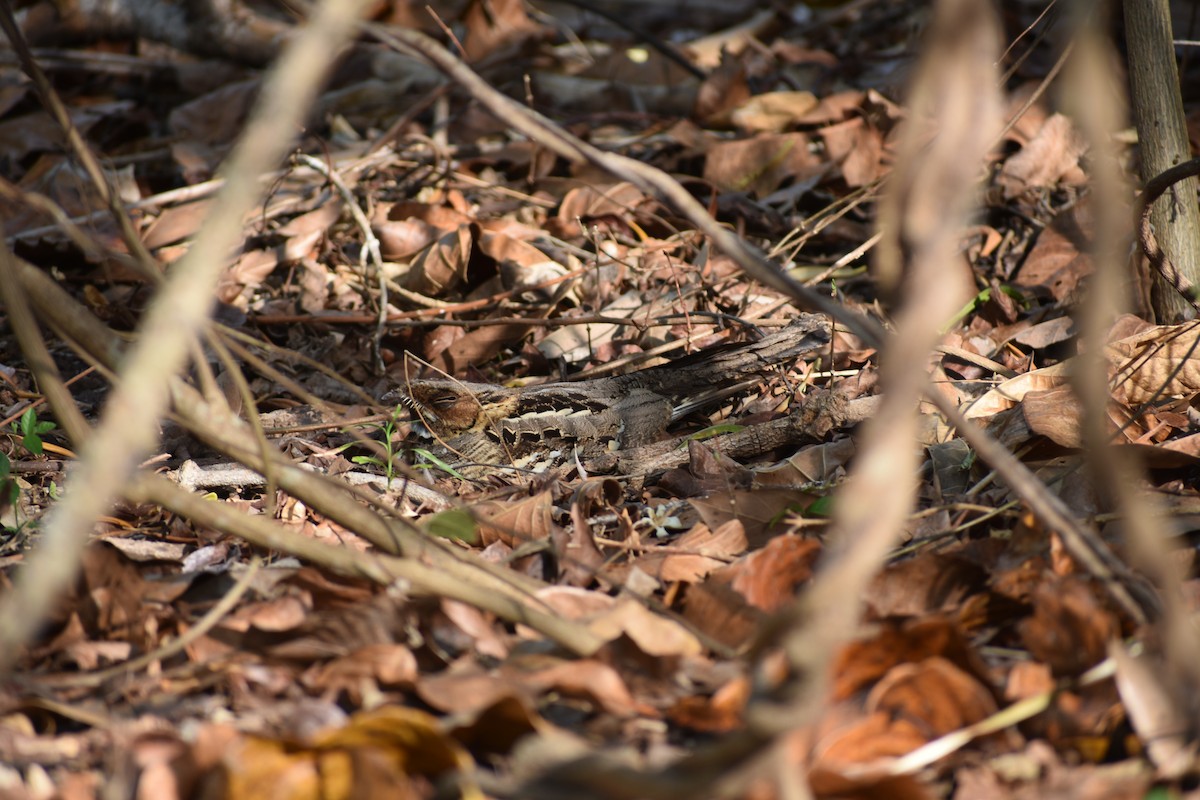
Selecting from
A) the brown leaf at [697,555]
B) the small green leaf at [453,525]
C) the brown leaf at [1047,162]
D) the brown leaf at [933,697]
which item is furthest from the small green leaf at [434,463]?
the brown leaf at [1047,162]

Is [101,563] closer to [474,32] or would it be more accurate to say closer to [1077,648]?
[1077,648]

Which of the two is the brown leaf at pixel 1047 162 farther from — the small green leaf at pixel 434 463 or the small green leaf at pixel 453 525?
the small green leaf at pixel 453 525

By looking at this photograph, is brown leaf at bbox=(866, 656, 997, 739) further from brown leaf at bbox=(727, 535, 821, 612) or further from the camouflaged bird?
the camouflaged bird

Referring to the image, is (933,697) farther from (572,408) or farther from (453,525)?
(572,408)

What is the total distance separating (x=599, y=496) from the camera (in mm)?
2346

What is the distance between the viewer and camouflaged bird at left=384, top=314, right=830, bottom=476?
280cm

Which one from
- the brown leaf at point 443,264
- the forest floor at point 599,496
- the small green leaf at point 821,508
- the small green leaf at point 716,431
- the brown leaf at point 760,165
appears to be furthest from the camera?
the brown leaf at point 760,165

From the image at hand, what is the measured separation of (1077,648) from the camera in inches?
56.7

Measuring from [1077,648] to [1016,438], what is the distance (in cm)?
86

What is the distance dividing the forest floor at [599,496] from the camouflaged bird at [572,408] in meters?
0.07

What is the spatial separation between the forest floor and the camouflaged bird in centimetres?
7

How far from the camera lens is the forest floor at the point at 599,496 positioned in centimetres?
130

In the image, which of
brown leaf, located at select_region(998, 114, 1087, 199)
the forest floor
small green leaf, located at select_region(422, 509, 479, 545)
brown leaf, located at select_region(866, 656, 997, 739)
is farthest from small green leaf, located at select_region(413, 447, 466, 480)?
brown leaf, located at select_region(998, 114, 1087, 199)

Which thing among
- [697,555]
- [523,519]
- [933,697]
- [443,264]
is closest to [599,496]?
[523,519]
